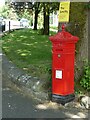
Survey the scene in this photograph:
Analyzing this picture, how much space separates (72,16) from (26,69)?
2.46m

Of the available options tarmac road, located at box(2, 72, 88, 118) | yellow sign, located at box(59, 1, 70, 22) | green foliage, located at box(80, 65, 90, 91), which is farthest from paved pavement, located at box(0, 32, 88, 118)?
yellow sign, located at box(59, 1, 70, 22)

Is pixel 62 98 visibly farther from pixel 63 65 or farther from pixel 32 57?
pixel 32 57

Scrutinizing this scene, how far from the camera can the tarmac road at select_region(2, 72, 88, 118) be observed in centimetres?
584

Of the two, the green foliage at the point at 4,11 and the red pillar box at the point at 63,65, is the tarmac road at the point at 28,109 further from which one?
the green foliage at the point at 4,11

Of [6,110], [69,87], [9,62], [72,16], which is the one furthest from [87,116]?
[9,62]

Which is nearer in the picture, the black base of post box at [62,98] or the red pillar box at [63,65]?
the red pillar box at [63,65]

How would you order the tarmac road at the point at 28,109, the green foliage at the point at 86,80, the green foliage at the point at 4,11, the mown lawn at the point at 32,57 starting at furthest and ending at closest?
the green foliage at the point at 4,11 < the mown lawn at the point at 32,57 < the green foliage at the point at 86,80 < the tarmac road at the point at 28,109

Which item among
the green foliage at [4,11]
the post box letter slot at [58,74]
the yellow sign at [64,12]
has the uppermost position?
the yellow sign at [64,12]

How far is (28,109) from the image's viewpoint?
6.14 m

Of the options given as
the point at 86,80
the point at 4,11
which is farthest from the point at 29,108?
the point at 4,11

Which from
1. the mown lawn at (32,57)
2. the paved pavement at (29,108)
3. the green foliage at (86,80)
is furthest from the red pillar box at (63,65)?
the mown lawn at (32,57)

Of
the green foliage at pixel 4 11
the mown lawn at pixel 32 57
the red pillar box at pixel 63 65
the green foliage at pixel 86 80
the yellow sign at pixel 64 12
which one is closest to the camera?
the red pillar box at pixel 63 65

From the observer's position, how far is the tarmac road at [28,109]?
5844 mm

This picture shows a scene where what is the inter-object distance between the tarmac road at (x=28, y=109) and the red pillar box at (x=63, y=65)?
28 centimetres
